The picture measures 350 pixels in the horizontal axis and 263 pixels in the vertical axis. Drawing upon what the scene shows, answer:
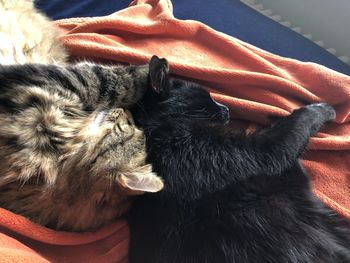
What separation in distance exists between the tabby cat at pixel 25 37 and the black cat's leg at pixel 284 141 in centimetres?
65

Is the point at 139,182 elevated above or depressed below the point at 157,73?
below

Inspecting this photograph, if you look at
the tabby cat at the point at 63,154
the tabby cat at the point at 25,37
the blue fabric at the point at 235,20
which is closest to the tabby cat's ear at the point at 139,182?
the tabby cat at the point at 63,154

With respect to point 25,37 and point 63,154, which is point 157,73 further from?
point 25,37

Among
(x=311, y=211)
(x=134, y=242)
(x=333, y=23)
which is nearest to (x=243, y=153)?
(x=311, y=211)

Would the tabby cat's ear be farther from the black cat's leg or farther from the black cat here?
the black cat's leg

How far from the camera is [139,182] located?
0.95m

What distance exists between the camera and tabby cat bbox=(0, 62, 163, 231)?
925 millimetres

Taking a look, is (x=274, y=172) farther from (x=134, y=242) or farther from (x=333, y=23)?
(x=333, y=23)

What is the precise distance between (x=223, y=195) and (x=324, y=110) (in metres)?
0.42

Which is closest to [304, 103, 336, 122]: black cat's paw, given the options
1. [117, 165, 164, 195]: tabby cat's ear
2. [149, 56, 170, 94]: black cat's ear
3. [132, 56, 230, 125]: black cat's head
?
[132, 56, 230, 125]: black cat's head

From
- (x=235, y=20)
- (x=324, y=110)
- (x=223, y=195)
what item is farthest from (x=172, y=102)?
(x=235, y=20)

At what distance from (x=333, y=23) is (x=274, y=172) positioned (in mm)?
1011

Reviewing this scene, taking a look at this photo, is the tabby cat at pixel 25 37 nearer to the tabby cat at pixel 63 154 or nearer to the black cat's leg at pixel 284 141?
the tabby cat at pixel 63 154

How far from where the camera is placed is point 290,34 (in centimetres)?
180
